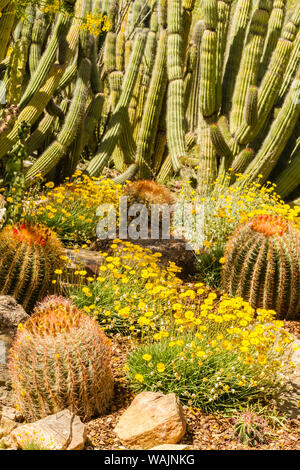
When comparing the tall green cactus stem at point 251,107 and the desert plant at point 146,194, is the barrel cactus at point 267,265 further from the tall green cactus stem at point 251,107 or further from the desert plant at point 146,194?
the tall green cactus stem at point 251,107

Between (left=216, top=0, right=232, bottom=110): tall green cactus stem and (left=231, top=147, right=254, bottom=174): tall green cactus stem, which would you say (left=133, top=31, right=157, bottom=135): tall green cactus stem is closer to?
(left=216, top=0, right=232, bottom=110): tall green cactus stem

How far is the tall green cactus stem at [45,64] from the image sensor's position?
7.43m

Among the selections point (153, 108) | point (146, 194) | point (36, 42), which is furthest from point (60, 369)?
point (153, 108)

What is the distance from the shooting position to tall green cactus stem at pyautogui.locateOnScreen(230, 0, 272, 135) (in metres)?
7.87

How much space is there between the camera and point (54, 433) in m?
2.80

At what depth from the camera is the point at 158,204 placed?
6.89m

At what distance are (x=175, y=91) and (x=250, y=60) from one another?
48.0 inches

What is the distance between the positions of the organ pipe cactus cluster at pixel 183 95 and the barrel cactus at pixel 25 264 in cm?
311

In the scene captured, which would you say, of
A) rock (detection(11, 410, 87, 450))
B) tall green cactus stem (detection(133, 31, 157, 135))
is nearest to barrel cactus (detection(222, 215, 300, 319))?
rock (detection(11, 410, 87, 450))

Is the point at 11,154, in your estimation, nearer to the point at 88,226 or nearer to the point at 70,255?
the point at 70,255

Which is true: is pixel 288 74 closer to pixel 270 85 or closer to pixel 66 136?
pixel 270 85

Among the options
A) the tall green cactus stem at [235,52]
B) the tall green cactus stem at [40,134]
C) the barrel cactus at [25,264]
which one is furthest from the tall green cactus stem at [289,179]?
the barrel cactus at [25,264]

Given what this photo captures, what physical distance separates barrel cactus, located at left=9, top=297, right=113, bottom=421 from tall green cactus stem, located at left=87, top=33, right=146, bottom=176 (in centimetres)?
525
